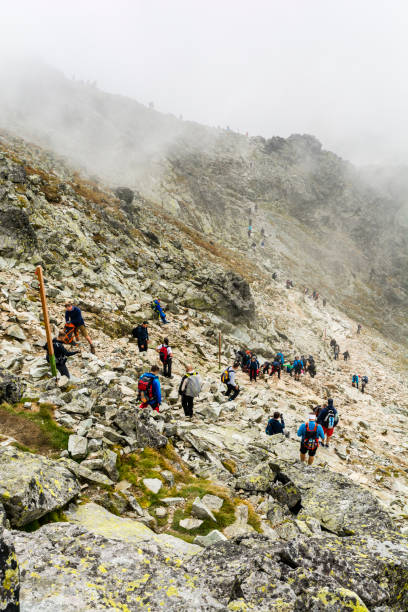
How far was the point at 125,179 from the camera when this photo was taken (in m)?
59.3

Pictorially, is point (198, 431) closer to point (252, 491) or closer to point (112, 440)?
point (252, 491)

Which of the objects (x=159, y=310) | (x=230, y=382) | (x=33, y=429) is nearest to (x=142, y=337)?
(x=230, y=382)

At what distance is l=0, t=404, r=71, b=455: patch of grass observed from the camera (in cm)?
701

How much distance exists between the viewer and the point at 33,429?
742 centimetres

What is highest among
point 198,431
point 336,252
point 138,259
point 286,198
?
point 286,198

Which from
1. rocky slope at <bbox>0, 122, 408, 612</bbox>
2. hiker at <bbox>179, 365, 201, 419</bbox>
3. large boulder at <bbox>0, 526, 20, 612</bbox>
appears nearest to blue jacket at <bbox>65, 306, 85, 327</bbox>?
rocky slope at <bbox>0, 122, 408, 612</bbox>

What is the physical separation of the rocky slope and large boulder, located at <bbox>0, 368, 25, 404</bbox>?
0.03 metres

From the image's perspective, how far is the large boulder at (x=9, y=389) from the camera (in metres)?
8.30

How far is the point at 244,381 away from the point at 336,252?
3150 inches

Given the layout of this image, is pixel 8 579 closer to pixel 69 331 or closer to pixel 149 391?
pixel 149 391

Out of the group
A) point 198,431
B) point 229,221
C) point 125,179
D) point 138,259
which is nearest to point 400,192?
point 229,221

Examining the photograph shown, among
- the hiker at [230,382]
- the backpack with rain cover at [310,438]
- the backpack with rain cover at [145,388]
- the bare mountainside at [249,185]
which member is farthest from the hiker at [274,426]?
the bare mountainside at [249,185]

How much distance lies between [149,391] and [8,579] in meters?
8.29

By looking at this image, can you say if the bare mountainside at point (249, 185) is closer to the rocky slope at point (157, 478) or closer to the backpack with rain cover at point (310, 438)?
the rocky slope at point (157, 478)
